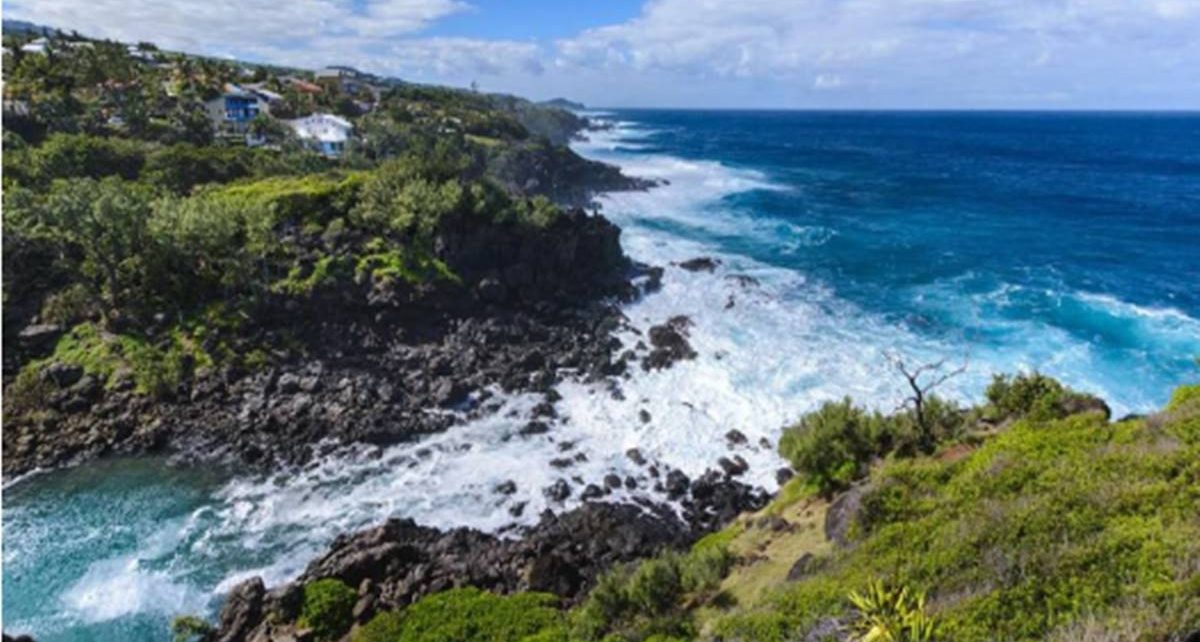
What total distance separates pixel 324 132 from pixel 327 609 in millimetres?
83612

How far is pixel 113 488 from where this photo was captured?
34.5 meters

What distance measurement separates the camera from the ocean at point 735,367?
30.6 meters

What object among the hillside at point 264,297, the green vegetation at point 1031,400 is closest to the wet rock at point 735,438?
the hillside at point 264,297

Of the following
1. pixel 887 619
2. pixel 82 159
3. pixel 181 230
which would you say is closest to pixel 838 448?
pixel 887 619

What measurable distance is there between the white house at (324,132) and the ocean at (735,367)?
37.9 metres

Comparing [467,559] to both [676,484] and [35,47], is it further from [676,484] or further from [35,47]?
[35,47]

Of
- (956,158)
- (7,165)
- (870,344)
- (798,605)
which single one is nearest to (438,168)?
(7,165)

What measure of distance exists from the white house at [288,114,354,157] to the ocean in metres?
37.9

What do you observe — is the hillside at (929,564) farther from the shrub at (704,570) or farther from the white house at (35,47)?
the white house at (35,47)

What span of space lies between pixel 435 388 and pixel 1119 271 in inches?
2606

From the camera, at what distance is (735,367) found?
154 feet

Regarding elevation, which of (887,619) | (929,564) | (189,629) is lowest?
(189,629)

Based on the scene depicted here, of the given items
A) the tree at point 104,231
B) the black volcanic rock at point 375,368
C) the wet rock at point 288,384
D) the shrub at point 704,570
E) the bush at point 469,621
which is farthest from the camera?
the tree at point 104,231

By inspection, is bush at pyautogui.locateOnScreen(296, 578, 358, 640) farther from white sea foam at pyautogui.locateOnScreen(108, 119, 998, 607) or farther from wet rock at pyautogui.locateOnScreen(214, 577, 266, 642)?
white sea foam at pyautogui.locateOnScreen(108, 119, 998, 607)
